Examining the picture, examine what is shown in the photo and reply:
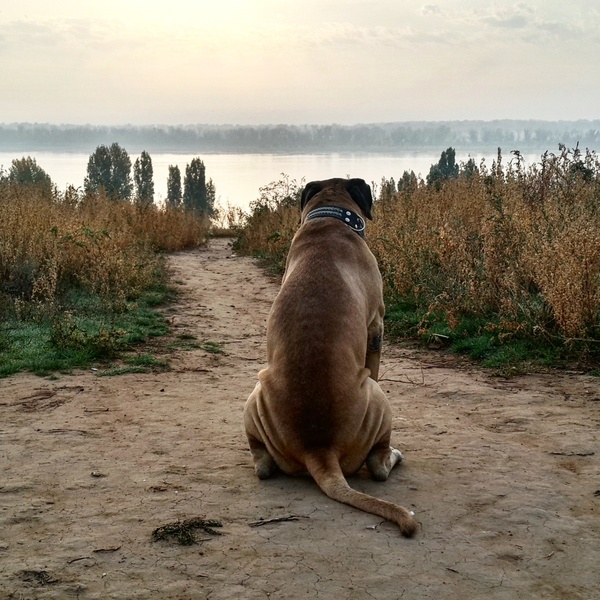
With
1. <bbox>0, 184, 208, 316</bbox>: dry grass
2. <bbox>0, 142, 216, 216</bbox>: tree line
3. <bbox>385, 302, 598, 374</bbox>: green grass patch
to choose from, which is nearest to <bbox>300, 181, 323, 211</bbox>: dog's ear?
<bbox>385, 302, 598, 374</bbox>: green grass patch

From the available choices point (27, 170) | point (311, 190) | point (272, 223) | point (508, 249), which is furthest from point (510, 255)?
point (27, 170)

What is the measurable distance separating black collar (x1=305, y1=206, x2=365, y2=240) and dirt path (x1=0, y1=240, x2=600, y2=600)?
1697 millimetres

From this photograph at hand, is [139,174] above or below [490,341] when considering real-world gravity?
above

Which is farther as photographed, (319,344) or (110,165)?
(110,165)

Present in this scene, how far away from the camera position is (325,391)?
4062mm

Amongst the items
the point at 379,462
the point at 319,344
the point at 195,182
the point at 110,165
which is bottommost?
the point at 379,462

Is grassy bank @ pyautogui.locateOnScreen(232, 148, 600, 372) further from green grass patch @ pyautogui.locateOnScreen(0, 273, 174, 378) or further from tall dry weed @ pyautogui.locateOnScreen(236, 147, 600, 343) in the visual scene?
green grass patch @ pyautogui.locateOnScreen(0, 273, 174, 378)

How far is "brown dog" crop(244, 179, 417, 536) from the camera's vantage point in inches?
159

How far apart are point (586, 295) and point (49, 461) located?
18.2ft

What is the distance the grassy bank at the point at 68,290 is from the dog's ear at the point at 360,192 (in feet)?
10.1

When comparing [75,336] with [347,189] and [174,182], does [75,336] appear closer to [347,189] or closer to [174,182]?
[347,189]

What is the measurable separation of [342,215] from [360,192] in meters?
0.71

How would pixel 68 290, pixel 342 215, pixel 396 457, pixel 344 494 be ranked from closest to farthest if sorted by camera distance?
1. pixel 344 494
2. pixel 396 457
3. pixel 342 215
4. pixel 68 290

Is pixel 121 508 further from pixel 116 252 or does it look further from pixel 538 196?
pixel 538 196
